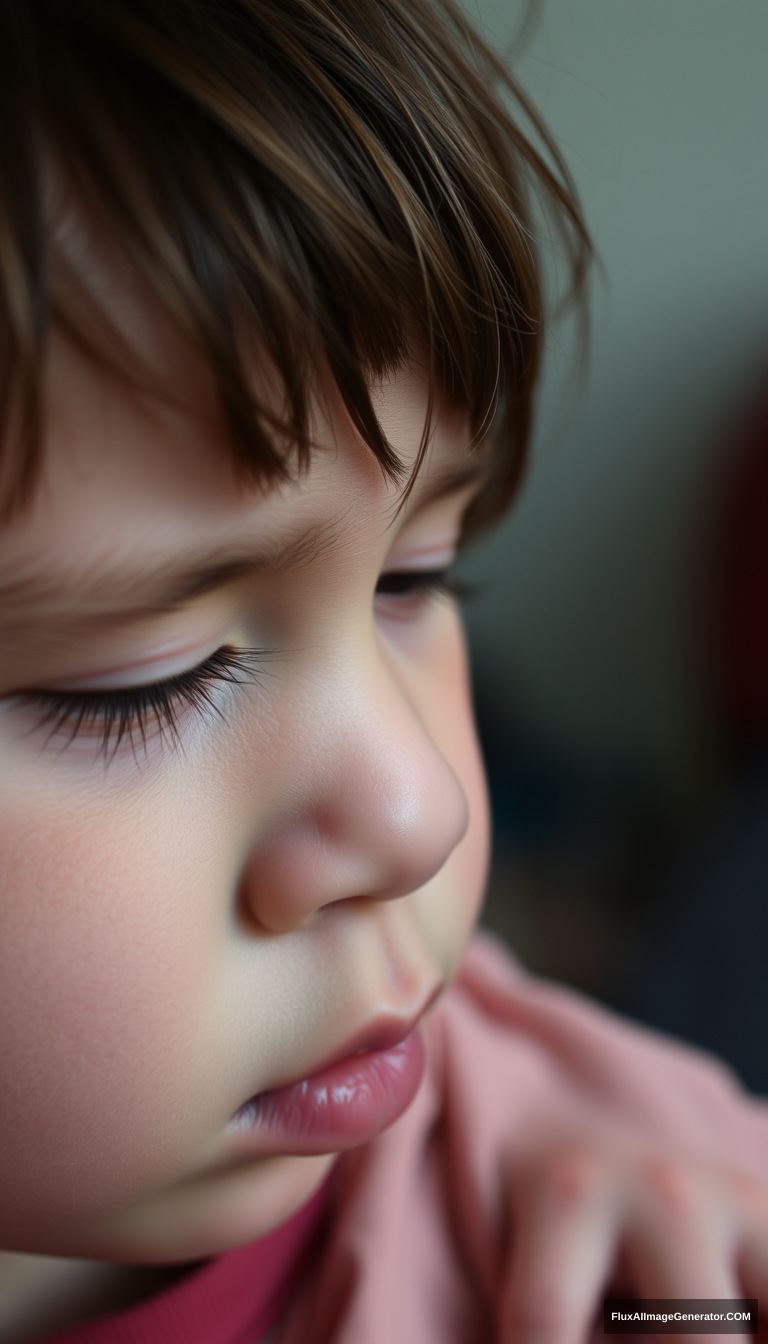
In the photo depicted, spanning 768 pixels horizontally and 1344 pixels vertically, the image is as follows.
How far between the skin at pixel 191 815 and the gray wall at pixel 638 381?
2.11 ft

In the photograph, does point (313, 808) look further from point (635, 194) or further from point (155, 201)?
point (635, 194)

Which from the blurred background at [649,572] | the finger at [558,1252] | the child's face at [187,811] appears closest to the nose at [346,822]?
the child's face at [187,811]

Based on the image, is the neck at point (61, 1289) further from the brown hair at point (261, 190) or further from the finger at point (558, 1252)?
the brown hair at point (261, 190)

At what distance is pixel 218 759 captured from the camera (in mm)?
320

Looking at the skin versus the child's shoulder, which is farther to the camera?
the child's shoulder

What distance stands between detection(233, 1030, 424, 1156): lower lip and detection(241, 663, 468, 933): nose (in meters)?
0.07

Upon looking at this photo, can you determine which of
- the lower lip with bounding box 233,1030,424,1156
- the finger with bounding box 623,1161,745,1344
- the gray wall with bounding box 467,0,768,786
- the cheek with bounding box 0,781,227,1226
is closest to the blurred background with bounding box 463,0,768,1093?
the gray wall with bounding box 467,0,768,786

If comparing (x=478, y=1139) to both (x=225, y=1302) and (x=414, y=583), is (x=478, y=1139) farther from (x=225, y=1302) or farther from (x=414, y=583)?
(x=414, y=583)

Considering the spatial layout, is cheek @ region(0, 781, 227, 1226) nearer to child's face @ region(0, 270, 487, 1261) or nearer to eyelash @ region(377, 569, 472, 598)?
child's face @ region(0, 270, 487, 1261)

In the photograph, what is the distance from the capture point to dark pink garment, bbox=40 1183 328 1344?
40 centimetres

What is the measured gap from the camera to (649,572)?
1166 mm

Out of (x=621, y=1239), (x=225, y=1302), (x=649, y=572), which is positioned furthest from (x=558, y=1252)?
(x=649, y=572)

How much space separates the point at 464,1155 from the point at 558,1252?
0.22 feet

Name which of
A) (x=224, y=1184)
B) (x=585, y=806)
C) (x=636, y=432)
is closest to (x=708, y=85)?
(x=636, y=432)
